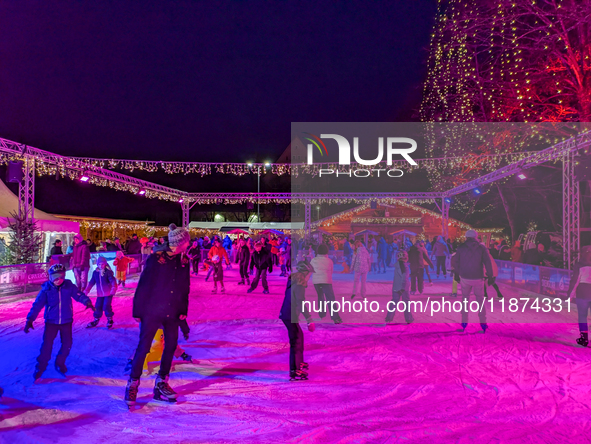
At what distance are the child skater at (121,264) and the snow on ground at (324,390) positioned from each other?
3829 mm

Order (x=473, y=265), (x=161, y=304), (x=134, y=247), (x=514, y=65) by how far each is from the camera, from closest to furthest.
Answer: (x=161, y=304) < (x=473, y=265) < (x=514, y=65) < (x=134, y=247)

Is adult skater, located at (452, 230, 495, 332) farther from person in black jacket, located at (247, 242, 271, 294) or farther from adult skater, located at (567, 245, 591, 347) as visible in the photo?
person in black jacket, located at (247, 242, 271, 294)

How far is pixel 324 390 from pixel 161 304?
1815 millimetres

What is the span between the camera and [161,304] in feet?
10.8

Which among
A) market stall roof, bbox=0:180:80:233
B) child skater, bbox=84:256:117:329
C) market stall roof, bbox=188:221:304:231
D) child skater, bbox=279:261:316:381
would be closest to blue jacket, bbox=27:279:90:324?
child skater, bbox=84:256:117:329

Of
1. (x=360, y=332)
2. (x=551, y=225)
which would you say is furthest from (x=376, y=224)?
(x=360, y=332)

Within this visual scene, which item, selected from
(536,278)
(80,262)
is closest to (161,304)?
(80,262)

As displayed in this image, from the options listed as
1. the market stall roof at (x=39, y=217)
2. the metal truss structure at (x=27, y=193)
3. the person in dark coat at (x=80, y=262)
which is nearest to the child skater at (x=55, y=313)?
the person in dark coat at (x=80, y=262)

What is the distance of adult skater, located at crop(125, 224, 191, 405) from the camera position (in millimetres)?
3299

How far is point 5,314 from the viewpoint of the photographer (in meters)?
7.83

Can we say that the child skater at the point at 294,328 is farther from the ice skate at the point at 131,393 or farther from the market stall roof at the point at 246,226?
the market stall roof at the point at 246,226

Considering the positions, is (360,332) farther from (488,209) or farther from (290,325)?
(488,209)

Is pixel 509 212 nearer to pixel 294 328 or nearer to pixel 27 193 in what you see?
pixel 294 328

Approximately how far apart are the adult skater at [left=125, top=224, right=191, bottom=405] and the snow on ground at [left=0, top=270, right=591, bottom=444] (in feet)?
0.79
